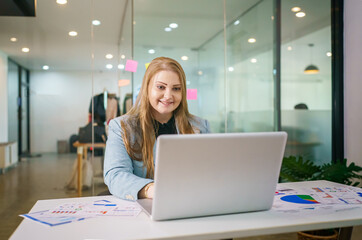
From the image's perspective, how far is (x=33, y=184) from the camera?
3230 millimetres

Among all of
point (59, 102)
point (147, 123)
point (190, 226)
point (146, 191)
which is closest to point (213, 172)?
point (190, 226)

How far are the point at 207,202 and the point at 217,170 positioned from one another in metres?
0.11

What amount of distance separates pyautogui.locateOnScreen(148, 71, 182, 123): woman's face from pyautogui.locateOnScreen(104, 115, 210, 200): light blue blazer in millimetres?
170

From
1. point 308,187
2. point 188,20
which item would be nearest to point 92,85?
point 188,20

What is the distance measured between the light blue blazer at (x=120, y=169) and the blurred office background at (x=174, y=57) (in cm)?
179

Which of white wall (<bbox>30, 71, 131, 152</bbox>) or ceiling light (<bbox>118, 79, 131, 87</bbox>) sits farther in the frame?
ceiling light (<bbox>118, 79, 131, 87</bbox>)

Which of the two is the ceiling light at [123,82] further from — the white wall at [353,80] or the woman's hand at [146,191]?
the white wall at [353,80]

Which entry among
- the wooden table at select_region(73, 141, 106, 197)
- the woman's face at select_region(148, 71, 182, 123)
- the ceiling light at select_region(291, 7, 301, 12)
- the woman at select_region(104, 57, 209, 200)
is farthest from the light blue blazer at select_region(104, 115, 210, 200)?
the ceiling light at select_region(291, 7, 301, 12)

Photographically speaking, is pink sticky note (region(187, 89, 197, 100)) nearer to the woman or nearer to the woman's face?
the woman

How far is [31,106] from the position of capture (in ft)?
10.6

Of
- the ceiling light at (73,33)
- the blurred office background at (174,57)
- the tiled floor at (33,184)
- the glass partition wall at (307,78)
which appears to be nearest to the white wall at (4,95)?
the blurred office background at (174,57)

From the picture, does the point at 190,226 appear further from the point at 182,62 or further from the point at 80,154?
the point at 182,62

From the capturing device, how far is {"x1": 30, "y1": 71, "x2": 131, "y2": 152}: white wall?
10.6 feet

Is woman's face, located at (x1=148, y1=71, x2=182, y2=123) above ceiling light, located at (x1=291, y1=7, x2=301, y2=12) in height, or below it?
below
